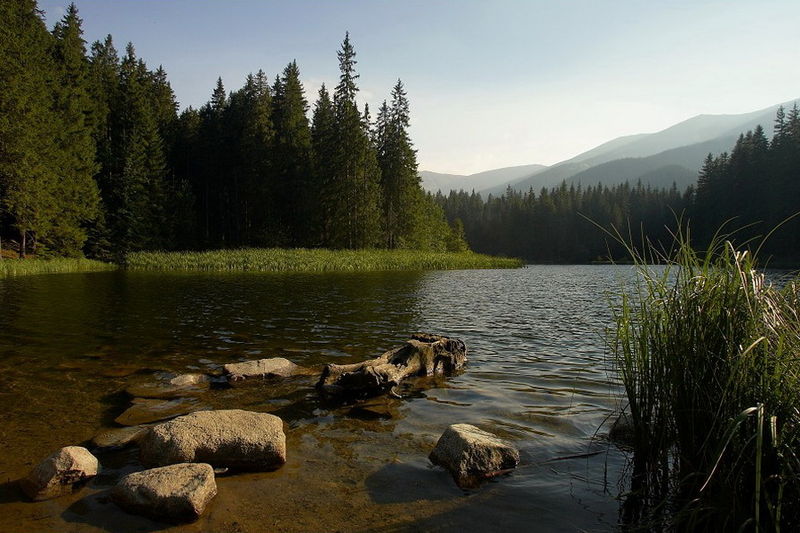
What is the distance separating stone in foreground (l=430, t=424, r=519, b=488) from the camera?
16.2 ft

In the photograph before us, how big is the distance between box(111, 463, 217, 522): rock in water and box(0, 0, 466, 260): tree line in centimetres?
4026

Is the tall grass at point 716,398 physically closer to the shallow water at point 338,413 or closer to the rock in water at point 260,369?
the shallow water at point 338,413

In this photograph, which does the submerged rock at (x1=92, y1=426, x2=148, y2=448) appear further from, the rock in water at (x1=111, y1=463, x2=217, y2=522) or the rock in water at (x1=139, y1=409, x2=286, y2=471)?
the rock in water at (x1=111, y1=463, x2=217, y2=522)

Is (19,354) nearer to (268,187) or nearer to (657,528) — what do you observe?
(657,528)

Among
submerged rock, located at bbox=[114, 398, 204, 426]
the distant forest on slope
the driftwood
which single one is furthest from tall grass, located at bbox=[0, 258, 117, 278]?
the distant forest on slope

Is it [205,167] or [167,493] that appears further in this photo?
[205,167]

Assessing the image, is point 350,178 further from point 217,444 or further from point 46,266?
point 217,444

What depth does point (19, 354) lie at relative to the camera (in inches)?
393

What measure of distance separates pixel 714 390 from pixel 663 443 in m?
0.72

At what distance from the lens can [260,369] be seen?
8.61 metres

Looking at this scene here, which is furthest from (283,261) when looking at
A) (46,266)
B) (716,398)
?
(716,398)

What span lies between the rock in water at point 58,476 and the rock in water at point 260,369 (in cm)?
359

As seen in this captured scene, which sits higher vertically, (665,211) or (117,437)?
(665,211)

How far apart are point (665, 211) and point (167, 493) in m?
138
